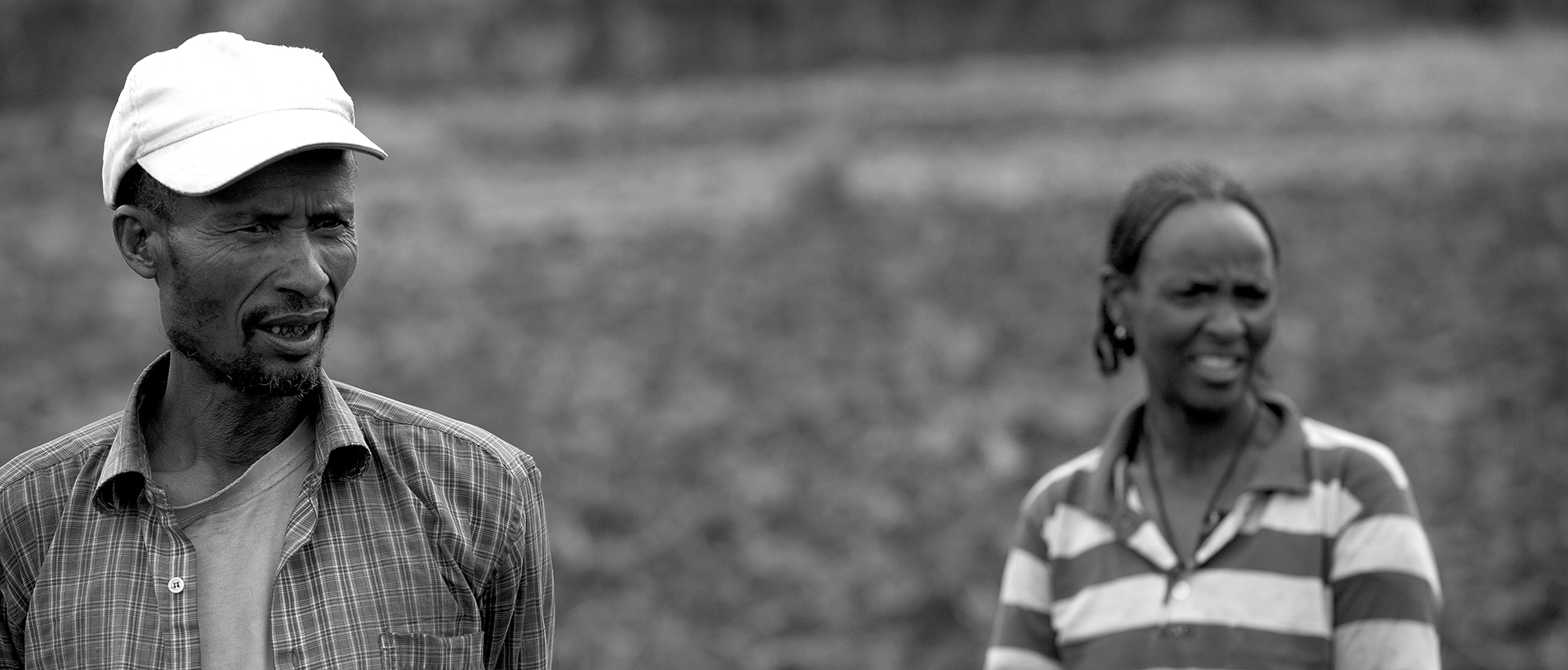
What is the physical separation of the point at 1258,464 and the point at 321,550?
4.88 feet

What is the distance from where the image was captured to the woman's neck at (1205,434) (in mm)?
2838

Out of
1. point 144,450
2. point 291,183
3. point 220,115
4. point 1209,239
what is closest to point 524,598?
point 144,450

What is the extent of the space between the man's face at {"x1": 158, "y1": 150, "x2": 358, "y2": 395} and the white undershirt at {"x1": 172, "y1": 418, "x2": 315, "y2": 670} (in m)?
0.11

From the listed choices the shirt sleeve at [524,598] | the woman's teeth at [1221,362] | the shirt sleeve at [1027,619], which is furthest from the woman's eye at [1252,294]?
the shirt sleeve at [524,598]

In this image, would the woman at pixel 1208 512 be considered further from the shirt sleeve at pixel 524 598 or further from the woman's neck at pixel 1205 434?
the shirt sleeve at pixel 524 598

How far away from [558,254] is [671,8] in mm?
10940

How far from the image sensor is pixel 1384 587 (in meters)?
2.50

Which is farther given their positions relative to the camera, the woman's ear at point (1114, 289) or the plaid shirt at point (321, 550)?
the woman's ear at point (1114, 289)

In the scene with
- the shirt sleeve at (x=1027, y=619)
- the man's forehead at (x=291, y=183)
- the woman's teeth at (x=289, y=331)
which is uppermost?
the man's forehead at (x=291, y=183)

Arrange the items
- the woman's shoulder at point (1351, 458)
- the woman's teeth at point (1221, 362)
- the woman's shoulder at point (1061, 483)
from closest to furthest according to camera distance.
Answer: the woman's shoulder at point (1351, 458) → the woman's teeth at point (1221, 362) → the woman's shoulder at point (1061, 483)

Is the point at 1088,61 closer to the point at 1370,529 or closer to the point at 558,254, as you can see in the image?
the point at 558,254

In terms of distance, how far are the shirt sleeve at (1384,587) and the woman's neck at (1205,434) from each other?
11.3 inches

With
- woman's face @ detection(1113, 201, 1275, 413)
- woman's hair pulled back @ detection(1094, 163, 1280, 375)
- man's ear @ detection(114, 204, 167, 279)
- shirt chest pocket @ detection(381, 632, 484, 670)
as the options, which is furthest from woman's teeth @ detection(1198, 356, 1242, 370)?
man's ear @ detection(114, 204, 167, 279)

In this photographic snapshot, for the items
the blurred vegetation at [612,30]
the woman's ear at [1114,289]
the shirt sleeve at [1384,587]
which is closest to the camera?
the shirt sleeve at [1384,587]
